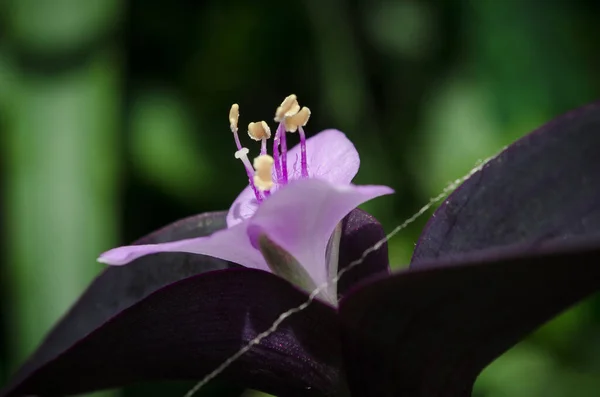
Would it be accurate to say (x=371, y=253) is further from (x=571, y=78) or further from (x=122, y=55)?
(x=571, y=78)

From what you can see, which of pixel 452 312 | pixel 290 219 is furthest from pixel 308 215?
pixel 452 312

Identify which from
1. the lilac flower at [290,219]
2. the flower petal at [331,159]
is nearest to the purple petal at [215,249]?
the lilac flower at [290,219]

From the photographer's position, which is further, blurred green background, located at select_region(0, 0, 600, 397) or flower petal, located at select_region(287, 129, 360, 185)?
blurred green background, located at select_region(0, 0, 600, 397)

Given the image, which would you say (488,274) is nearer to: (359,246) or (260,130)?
(359,246)

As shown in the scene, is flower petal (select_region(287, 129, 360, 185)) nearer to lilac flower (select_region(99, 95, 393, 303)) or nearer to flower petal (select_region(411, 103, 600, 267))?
lilac flower (select_region(99, 95, 393, 303))

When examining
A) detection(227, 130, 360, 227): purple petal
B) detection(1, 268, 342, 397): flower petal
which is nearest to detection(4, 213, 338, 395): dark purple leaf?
detection(1, 268, 342, 397): flower petal

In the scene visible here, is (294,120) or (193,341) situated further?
(294,120)
